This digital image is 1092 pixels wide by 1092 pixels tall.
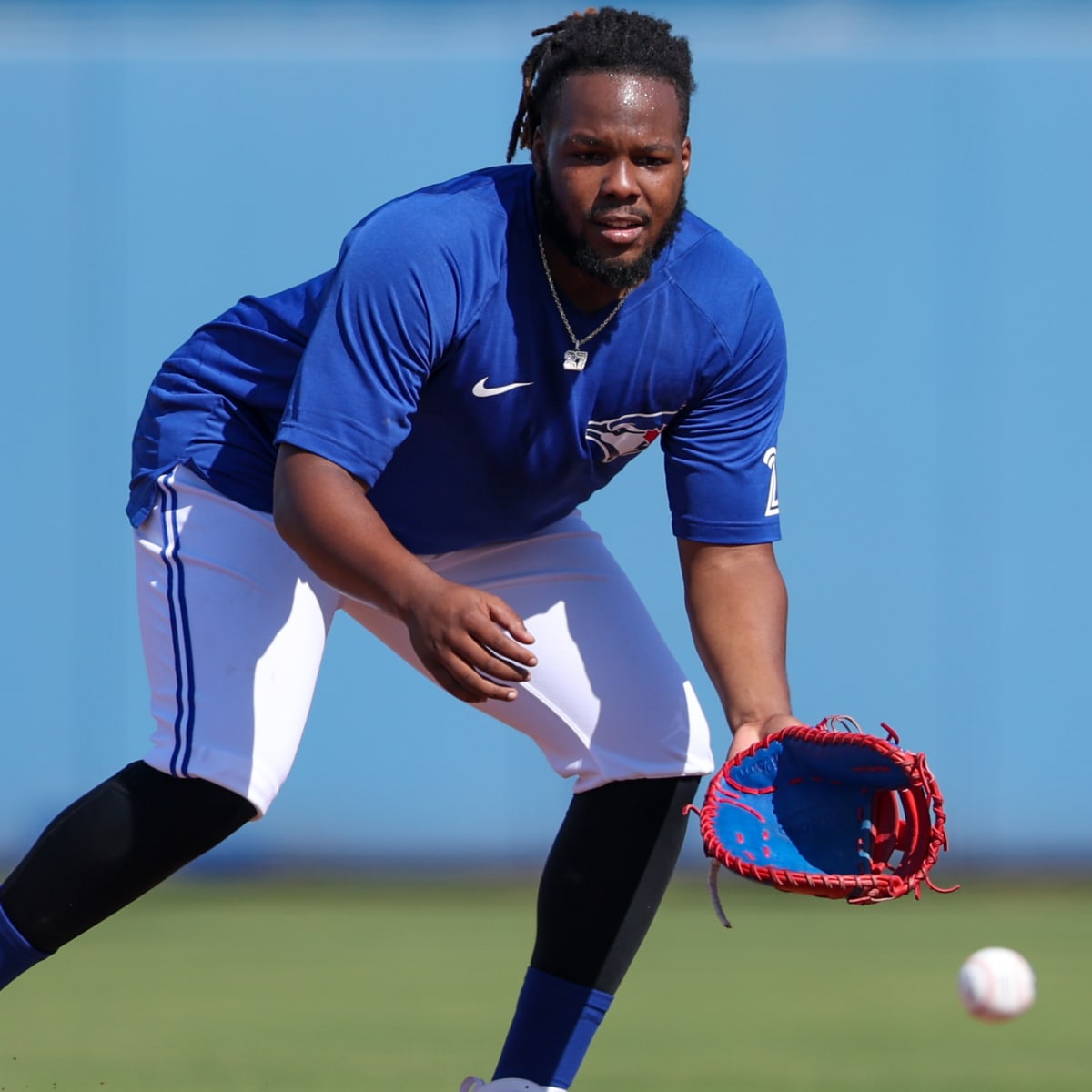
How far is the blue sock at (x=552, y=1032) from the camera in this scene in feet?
9.91

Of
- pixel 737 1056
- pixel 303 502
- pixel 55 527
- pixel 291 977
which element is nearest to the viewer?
pixel 303 502

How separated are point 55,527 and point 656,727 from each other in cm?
414

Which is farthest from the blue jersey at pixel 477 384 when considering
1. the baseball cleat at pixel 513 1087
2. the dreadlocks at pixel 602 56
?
the baseball cleat at pixel 513 1087

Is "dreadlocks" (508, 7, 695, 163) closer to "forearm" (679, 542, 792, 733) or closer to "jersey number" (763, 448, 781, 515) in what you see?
"jersey number" (763, 448, 781, 515)

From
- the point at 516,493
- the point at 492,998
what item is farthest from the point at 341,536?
the point at 492,998

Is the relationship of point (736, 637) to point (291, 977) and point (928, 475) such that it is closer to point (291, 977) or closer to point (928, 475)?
point (291, 977)

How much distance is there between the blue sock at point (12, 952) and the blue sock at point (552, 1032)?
2.61 ft

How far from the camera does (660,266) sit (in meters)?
2.99

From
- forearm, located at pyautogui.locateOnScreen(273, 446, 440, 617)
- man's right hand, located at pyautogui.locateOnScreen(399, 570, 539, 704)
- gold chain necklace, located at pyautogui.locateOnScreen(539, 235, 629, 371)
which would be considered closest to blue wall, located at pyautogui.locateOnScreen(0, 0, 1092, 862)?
gold chain necklace, located at pyautogui.locateOnScreen(539, 235, 629, 371)

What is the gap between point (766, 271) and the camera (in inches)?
265

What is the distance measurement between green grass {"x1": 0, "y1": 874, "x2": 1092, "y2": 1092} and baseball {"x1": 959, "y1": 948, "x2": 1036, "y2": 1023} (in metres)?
0.57

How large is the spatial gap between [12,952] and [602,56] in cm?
170

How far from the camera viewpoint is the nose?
283 cm

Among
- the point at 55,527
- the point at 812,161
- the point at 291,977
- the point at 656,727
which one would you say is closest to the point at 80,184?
the point at 55,527
